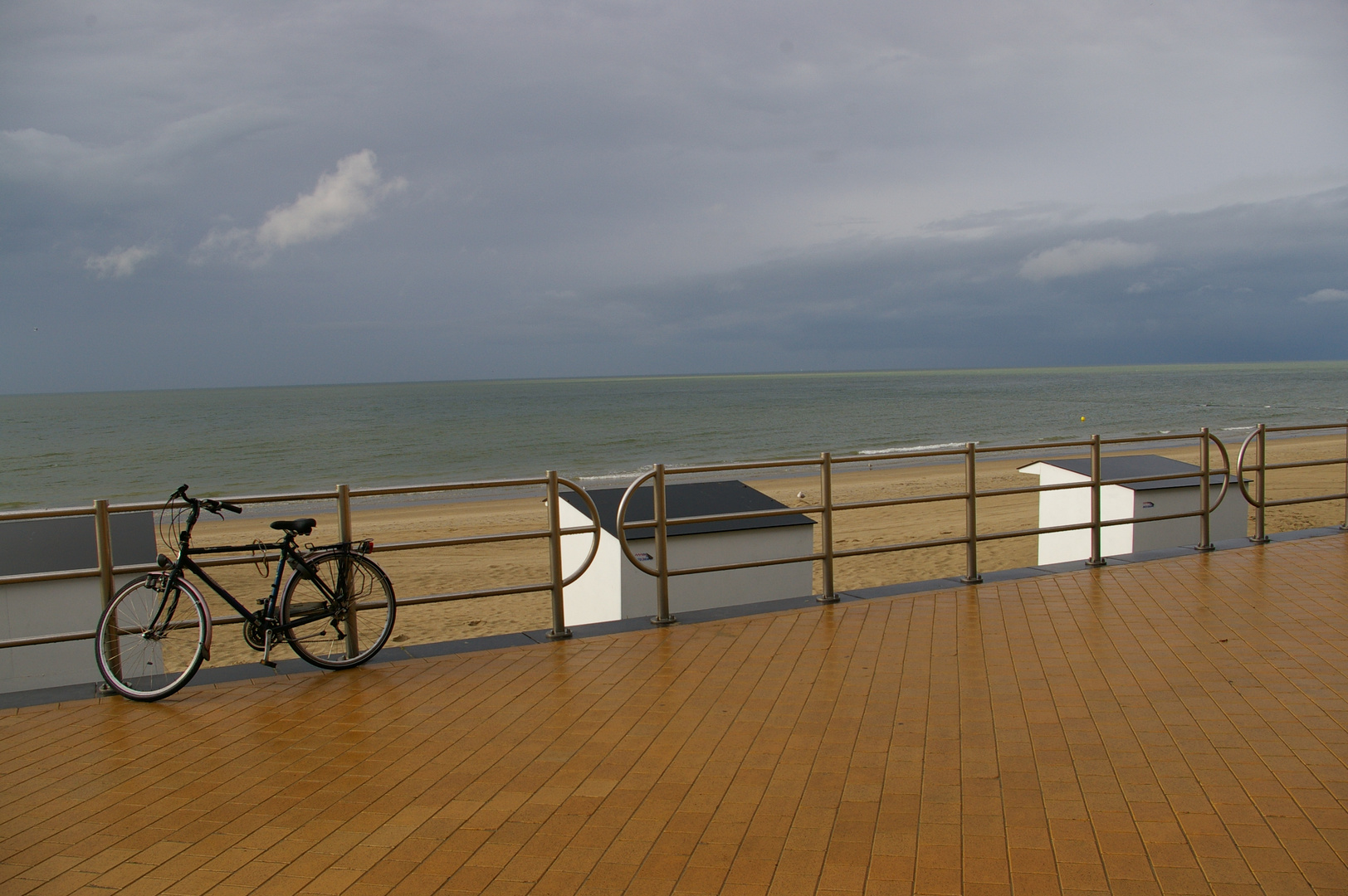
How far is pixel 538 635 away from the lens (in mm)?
6750

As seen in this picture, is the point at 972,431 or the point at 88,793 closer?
the point at 88,793

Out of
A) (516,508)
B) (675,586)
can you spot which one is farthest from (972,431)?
(675,586)

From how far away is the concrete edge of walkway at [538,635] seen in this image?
567 centimetres

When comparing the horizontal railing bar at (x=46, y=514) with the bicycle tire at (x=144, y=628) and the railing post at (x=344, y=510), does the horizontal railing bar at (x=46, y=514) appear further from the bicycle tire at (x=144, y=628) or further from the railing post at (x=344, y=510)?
the railing post at (x=344, y=510)

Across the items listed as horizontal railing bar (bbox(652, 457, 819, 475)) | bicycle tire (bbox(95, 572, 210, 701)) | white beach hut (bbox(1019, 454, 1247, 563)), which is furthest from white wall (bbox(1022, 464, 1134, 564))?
bicycle tire (bbox(95, 572, 210, 701))

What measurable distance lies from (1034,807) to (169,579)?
15.9ft

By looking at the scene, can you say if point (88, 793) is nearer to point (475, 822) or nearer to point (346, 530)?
point (475, 822)

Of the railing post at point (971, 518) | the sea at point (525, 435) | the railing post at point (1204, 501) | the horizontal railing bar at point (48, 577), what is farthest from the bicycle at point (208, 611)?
the sea at point (525, 435)

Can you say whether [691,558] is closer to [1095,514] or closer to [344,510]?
[1095,514]

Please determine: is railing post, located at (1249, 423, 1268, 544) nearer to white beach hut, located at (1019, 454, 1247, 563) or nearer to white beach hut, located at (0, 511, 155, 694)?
white beach hut, located at (1019, 454, 1247, 563)

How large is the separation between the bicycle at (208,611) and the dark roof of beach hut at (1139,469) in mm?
9911

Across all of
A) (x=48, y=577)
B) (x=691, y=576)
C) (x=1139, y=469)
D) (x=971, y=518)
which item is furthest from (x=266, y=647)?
(x=1139, y=469)

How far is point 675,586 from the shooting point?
35.7 ft

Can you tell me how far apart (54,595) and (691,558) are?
629 cm
